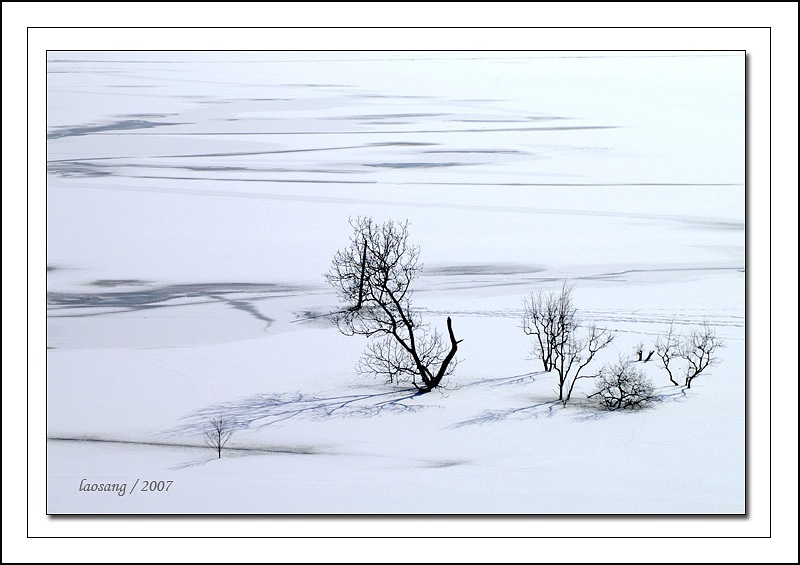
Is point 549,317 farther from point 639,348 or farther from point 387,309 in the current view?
point 387,309

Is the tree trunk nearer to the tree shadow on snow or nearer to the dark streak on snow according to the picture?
the tree shadow on snow

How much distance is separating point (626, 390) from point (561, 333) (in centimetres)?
35

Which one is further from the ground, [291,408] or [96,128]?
[96,128]

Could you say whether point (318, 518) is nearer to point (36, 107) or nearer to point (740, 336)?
point (740, 336)

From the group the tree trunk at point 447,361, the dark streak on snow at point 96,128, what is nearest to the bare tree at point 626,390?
the tree trunk at point 447,361

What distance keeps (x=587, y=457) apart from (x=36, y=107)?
8.79 feet

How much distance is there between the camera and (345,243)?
2.82 m

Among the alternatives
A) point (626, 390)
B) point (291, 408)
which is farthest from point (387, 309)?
point (626, 390)

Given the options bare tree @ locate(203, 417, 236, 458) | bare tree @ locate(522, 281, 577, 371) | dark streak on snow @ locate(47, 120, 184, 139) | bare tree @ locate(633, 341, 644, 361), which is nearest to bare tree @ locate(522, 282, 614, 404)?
bare tree @ locate(522, 281, 577, 371)

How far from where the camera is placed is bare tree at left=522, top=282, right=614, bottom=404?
9.19 ft

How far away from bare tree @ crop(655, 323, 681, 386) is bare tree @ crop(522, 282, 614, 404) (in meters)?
0.20
